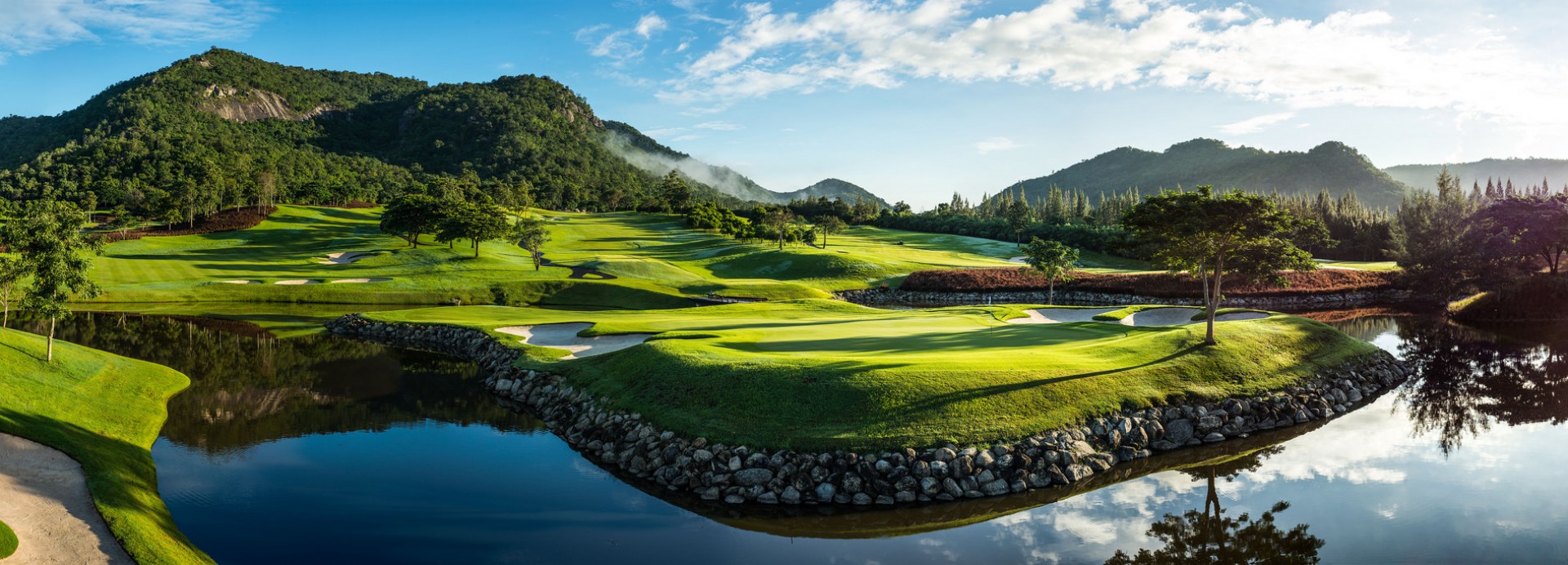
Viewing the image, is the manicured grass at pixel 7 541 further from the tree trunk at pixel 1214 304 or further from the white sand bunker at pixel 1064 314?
the white sand bunker at pixel 1064 314

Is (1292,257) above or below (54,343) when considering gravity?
above

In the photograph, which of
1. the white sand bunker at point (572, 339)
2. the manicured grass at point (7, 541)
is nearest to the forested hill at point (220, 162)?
the white sand bunker at point (572, 339)

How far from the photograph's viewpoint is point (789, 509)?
16078 millimetres

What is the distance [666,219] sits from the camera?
130 metres

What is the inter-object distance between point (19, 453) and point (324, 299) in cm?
4251

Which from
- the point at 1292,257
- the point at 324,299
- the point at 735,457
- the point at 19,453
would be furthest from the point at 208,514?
Result: the point at 324,299

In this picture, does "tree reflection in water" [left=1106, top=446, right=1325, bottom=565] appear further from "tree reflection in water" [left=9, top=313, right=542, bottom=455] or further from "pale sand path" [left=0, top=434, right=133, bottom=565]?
"tree reflection in water" [left=9, top=313, right=542, bottom=455]

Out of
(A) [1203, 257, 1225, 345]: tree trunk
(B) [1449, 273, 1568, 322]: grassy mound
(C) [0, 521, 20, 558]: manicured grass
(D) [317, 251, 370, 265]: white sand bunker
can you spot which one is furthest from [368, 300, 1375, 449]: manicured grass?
(D) [317, 251, 370, 265]: white sand bunker

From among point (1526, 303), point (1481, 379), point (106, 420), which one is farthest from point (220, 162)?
point (1526, 303)

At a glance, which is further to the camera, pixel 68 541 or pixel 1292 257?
pixel 1292 257

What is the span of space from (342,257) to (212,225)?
25.9m

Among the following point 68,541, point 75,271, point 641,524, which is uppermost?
point 75,271

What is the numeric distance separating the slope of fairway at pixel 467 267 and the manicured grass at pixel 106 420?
29487 millimetres

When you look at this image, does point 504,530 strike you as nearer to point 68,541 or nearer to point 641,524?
point 641,524
